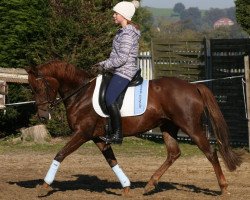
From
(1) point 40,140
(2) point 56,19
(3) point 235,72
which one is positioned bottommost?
(1) point 40,140

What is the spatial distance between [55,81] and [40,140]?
7035 mm

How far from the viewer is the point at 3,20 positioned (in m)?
17.7

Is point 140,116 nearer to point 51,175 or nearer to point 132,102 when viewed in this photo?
point 132,102

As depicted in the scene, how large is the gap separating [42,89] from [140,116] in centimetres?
153

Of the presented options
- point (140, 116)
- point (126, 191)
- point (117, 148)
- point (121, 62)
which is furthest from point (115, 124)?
point (117, 148)

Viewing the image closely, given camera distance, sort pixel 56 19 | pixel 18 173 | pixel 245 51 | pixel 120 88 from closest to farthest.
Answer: pixel 120 88 < pixel 18 173 < pixel 245 51 < pixel 56 19

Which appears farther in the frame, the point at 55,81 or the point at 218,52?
the point at 218,52

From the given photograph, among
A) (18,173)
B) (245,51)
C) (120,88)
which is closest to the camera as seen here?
(120,88)

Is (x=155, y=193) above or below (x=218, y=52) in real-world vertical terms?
below

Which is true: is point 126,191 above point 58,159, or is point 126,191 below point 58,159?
below

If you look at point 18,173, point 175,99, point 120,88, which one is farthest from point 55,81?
point 18,173

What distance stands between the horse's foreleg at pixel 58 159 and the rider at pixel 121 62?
21.0 inches

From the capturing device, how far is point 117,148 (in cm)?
1725

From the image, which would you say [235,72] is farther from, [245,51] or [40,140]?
[40,140]
